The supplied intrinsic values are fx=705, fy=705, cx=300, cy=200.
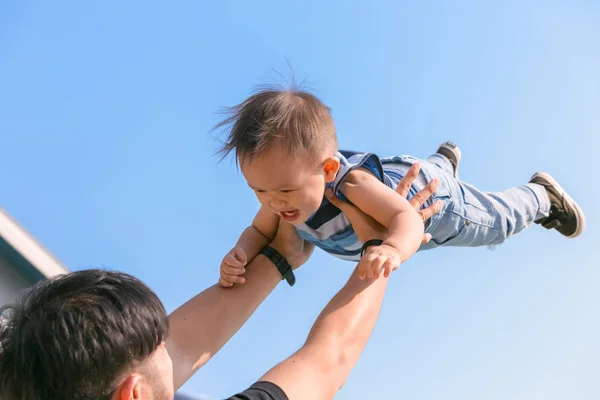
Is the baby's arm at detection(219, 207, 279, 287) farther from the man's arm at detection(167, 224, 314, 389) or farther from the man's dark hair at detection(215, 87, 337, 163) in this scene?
the man's dark hair at detection(215, 87, 337, 163)

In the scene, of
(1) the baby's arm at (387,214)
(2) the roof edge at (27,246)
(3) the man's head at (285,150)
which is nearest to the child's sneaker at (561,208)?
(1) the baby's arm at (387,214)

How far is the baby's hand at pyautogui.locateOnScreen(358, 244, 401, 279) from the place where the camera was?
208 cm

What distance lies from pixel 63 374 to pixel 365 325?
0.91 m

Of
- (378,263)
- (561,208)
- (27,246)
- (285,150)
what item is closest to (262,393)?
(378,263)

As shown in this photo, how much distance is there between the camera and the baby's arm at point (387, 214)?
2131 mm

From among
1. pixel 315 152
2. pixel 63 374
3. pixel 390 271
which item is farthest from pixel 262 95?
pixel 63 374

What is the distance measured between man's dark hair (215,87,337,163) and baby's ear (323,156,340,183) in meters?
0.05

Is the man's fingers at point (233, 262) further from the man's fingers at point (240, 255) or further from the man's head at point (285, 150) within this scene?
the man's head at point (285, 150)

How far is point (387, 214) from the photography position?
2480 mm

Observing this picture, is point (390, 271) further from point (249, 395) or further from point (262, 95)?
point (262, 95)

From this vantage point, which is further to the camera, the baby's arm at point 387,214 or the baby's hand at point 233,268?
the baby's hand at point 233,268

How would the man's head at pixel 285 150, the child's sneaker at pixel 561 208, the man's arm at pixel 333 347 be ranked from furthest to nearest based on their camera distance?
the child's sneaker at pixel 561 208
the man's head at pixel 285 150
the man's arm at pixel 333 347

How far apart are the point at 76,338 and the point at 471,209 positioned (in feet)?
7.40

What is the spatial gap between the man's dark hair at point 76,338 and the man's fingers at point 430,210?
1422 millimetres
